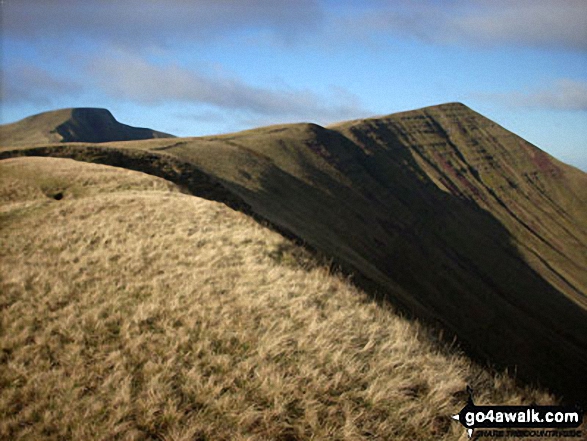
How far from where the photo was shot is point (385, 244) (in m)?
74.9

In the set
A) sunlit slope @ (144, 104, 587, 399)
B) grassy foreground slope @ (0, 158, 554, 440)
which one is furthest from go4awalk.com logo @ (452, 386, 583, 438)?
sunlit slope @ (144, 104, 587, 399)

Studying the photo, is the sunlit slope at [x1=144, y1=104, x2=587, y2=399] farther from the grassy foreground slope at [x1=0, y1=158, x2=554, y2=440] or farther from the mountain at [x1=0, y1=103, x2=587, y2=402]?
the grassy foreground slope at [x1=0, y1=158, x2=554, y2=440]

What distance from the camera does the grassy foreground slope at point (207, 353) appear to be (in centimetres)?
561

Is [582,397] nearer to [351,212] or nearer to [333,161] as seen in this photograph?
[351,212]

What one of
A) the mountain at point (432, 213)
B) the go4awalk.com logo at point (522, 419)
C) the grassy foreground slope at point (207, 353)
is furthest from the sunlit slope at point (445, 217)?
the go4awalk.com logo at point (522, 419)

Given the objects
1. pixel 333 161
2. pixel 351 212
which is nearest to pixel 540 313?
pixel 351 212

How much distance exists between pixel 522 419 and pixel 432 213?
4520 inches

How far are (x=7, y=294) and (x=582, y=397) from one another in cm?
6372

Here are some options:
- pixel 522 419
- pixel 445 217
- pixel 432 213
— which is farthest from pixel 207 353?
pixel 445 217

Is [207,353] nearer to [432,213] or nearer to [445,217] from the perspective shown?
[432,213]

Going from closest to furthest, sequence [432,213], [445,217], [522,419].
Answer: [522,419] < [432,213] < [445,217]

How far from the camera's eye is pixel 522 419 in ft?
21.4

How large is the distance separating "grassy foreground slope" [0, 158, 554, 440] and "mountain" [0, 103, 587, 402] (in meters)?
10.1

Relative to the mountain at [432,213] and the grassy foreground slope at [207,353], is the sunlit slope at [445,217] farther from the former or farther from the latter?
the grassy foreground slope at [207,353]
